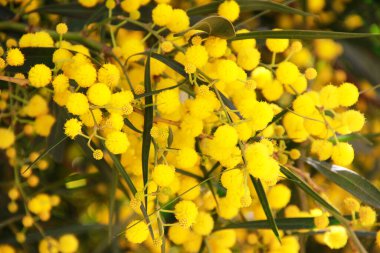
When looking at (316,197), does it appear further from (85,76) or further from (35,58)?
(35,58)

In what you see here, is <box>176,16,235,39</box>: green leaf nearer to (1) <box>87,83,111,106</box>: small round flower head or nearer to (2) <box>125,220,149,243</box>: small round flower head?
(1) <box>87,83,111,106</box>: small round flower head

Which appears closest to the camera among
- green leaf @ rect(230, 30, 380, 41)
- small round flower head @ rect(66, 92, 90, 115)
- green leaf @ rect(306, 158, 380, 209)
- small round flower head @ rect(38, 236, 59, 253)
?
small round flower head @ rect(66, 92, 90, 115)

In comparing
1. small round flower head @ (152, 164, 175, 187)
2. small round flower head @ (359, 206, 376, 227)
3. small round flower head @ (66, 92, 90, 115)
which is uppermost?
small round flower head @ (66, 92, 90, 115)

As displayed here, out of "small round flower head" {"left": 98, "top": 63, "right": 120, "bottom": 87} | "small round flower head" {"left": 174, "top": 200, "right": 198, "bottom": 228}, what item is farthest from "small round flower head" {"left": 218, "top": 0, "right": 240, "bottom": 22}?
"small round flower head" {"left": 174, "top": 200, "right": 198, "bottom": 228}

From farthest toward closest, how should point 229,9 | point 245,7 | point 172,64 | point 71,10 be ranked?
point 71,10 < point 245,7 < point 229,9 < point 172,64

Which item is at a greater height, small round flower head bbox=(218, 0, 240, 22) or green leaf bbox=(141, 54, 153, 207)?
small round flower head bbox=(218, 0, 240, 22)

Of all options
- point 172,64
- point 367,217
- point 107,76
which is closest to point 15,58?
point 107,76

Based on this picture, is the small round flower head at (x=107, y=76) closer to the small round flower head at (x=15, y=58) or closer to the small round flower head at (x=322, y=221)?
the small round flower head at (x=15, y=58)
